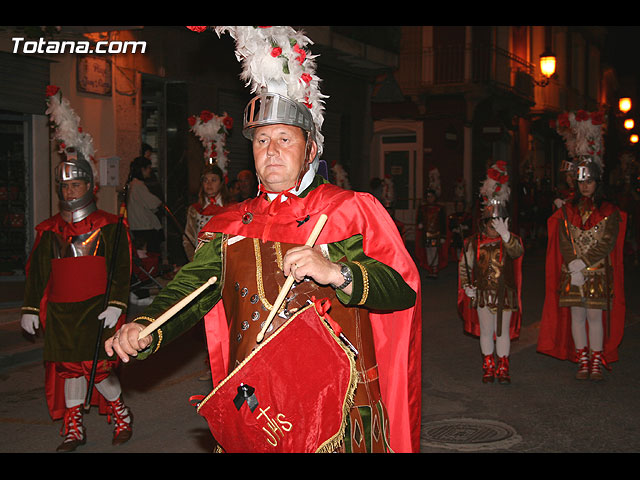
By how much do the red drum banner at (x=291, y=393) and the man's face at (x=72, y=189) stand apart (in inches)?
146

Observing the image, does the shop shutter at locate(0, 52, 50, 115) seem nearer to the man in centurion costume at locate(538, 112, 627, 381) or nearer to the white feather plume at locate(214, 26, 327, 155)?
the man in centurion costume at locate(538, 112, 627, 381)

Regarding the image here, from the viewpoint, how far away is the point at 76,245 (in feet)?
19.6

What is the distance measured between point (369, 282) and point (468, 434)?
11.4 feet

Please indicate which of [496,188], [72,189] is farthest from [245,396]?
[496,188]

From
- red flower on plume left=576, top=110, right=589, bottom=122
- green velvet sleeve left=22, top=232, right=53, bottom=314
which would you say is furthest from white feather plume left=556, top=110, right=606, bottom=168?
green velvet sleeve left=22, top=232, right=53, bottom=314

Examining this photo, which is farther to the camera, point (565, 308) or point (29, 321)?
point (565, 308)

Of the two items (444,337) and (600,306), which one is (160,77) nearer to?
(444,337)

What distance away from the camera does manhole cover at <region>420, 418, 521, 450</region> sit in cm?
570

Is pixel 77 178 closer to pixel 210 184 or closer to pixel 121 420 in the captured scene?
pixel 121 420

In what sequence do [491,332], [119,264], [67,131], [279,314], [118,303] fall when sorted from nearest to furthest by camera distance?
[279,314] → [118,303] → [119,264] → [67,131] → [491,332]

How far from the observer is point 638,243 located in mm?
18750

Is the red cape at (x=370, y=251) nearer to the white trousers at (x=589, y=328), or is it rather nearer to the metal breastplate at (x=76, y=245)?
the metal breastplate at (x=76, y=245)

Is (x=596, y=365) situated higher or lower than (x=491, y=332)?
lower

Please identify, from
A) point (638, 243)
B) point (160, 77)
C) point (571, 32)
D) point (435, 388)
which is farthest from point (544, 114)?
point (435, 388)
